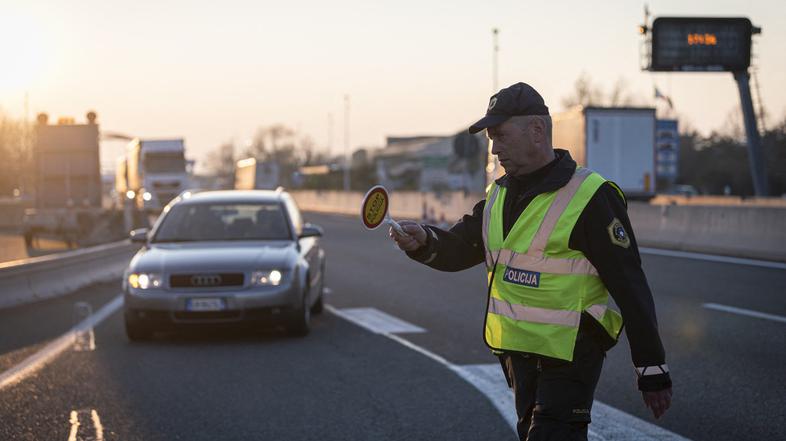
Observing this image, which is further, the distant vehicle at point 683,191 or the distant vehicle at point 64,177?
the distant vehicle at point 683,191

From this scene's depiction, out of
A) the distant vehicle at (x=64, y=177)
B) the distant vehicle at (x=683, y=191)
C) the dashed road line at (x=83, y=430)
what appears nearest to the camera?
the dashed road line at (x=83, y=430)

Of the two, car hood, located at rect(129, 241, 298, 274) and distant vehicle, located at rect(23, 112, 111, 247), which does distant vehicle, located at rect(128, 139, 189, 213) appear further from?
car hood, located at rect(129, 241, 298, 274)

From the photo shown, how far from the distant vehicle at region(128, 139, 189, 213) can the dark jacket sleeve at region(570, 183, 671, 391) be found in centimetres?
4583

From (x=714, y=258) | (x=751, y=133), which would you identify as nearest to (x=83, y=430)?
(x=714, y=258)

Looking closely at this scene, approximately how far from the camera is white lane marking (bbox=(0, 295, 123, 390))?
9477 mm

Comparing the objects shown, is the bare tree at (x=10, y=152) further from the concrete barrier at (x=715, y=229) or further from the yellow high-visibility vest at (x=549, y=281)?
the yellow high-visibility vest at (x=549, y=281)

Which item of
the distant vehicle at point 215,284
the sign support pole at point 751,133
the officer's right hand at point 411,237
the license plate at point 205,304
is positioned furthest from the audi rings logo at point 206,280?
the sign support pole at point 751,133

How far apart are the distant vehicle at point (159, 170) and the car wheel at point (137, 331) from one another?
38.1 meters

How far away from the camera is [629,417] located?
739cm

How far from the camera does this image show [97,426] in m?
7.32

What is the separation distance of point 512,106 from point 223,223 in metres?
8.67

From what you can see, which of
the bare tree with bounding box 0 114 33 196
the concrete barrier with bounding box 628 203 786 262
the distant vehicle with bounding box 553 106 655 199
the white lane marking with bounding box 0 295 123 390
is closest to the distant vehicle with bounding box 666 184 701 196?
the distant vehicle with bounding box 553 106 655 199

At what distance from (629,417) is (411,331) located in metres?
4.81

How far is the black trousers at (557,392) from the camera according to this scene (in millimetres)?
4141
